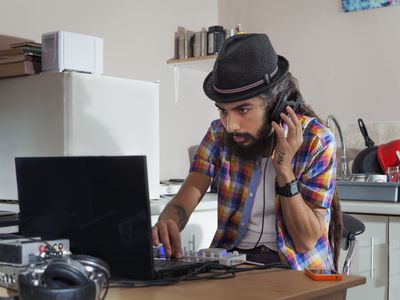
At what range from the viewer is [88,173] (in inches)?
52.1

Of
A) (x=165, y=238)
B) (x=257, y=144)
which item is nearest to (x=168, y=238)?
(x=165, y=238)

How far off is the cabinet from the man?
39.5 inches

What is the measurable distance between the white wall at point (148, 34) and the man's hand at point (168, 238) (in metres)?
1.69

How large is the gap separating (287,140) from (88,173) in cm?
61

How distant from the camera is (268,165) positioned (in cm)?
192

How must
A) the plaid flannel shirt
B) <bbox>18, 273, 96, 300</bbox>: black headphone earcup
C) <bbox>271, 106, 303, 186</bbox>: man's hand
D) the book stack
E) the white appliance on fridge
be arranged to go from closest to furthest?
<bbox>18, 273, 96, 300</bbox>: black headphone earcup
<bbox>271, 106, 303, 186</bbox>: man's hand
the plaid flannel shirt
the white appliance on fridge
the book stack

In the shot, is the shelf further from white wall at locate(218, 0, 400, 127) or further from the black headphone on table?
the black headphone on table

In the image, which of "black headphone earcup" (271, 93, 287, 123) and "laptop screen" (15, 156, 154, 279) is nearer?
"laptop screen" (15, 156, 154, 279)

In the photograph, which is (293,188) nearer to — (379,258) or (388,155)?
(379,258)

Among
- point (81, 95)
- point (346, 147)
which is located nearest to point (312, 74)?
point (346, 147)

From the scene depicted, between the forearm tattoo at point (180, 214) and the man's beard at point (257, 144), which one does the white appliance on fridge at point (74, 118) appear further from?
the man's beard at point (257, 144)

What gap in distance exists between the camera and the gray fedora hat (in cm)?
175

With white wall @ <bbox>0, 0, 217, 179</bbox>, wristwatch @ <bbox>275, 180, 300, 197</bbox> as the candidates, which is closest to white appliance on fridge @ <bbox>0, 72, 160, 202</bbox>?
white wall @ <bbox>0, 0, 217, 179</bbox>

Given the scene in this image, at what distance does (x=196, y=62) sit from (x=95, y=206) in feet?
8.13
